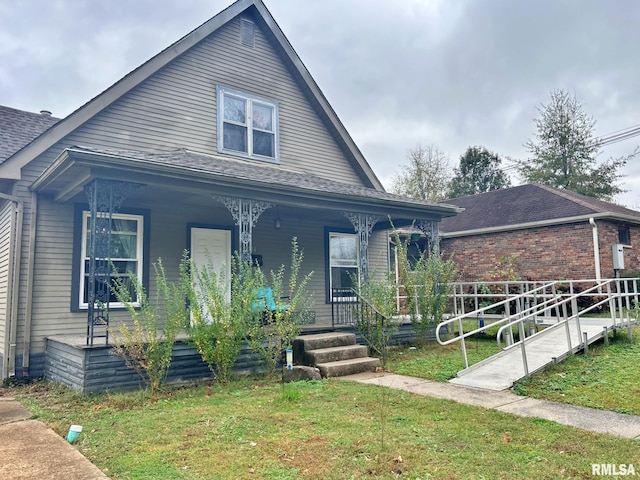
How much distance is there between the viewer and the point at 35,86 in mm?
19703

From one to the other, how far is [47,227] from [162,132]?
9.18 feet

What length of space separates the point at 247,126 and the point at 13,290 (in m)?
5.52

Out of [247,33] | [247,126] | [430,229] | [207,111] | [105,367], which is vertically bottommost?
[105,367]

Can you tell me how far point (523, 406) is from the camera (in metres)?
4.95

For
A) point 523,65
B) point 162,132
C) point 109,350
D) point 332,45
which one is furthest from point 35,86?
point 523,65

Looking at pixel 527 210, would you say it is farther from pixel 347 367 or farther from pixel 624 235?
pixel 347 367

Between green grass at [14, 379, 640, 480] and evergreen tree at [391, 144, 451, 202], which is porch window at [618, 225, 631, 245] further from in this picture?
evergreen tree at [391, 144, 451, 202]

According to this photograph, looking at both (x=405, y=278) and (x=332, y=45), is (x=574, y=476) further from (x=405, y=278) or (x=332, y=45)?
(x=332, y=45)

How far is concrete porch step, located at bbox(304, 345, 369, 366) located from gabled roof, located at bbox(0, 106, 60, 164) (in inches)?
237

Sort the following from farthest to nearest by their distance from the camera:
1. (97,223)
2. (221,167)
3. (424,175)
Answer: (424,175), (221,167), (97,223)

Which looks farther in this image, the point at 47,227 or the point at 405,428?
the point at 47,227

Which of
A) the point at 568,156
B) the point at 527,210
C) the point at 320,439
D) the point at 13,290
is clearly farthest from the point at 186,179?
the point at 568,156

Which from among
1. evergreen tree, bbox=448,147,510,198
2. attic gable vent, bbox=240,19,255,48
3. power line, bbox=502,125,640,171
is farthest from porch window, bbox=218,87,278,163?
evergreen tree, bbox=448,147,510,198

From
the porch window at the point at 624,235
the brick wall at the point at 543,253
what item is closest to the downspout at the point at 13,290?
the brick wall at the point at 543,253
